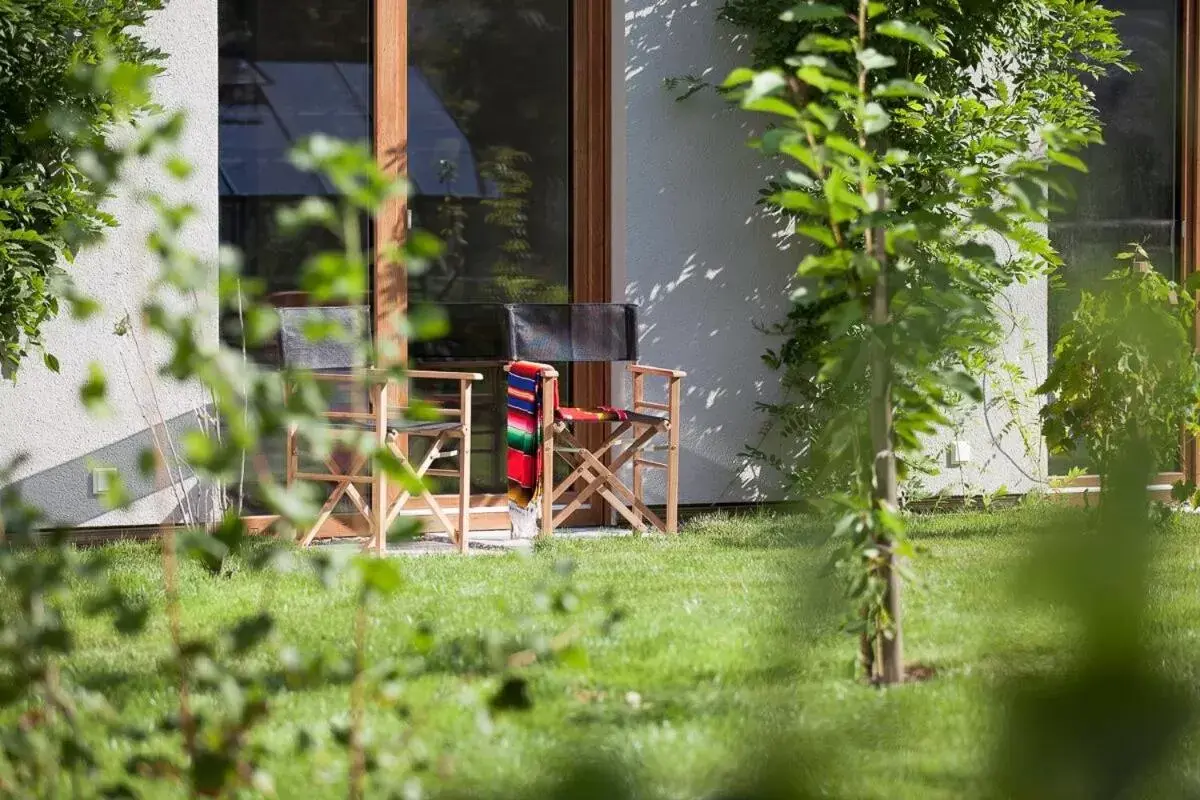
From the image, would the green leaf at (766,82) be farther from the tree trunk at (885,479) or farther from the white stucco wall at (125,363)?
the white stucco wall at (125,363)

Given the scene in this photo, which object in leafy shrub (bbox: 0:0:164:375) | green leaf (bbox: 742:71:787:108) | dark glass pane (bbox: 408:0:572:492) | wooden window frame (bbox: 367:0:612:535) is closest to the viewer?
green leaf (bbox: 742:71:787:108)

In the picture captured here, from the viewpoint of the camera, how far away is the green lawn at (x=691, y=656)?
1.55 feet

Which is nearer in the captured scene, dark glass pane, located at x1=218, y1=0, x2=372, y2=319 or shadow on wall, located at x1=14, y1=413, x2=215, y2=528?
shadow on wall, located at x1=14, y1=413, x2=215, y2=528

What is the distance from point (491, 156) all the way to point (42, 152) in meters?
2.04

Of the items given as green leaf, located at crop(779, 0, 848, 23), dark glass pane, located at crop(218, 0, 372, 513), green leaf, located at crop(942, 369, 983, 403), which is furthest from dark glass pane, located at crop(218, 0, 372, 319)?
green leaf, located at crop(779, 0, 848, 23)

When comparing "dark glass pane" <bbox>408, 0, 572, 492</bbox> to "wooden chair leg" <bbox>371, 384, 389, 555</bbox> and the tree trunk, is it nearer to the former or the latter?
"wooden chair leg" <bbox>371, 384, 389, 555</bbox>

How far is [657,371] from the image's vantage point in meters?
6.59

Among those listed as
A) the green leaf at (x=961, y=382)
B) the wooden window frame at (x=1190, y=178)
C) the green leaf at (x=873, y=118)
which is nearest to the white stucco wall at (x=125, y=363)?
→ the green leaf at (x=961, y=382)

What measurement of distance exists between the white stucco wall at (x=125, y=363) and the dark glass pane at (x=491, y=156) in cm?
97

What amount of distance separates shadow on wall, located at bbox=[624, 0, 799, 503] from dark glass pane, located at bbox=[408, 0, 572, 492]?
1.16 ft

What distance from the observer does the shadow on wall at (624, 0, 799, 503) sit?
7.00 m

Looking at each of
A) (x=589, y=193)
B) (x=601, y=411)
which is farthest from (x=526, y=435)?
(x=589, y=193)

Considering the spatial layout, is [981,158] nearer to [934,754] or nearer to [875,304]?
[875,304]

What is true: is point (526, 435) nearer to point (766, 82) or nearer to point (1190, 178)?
point (1190, 178)
